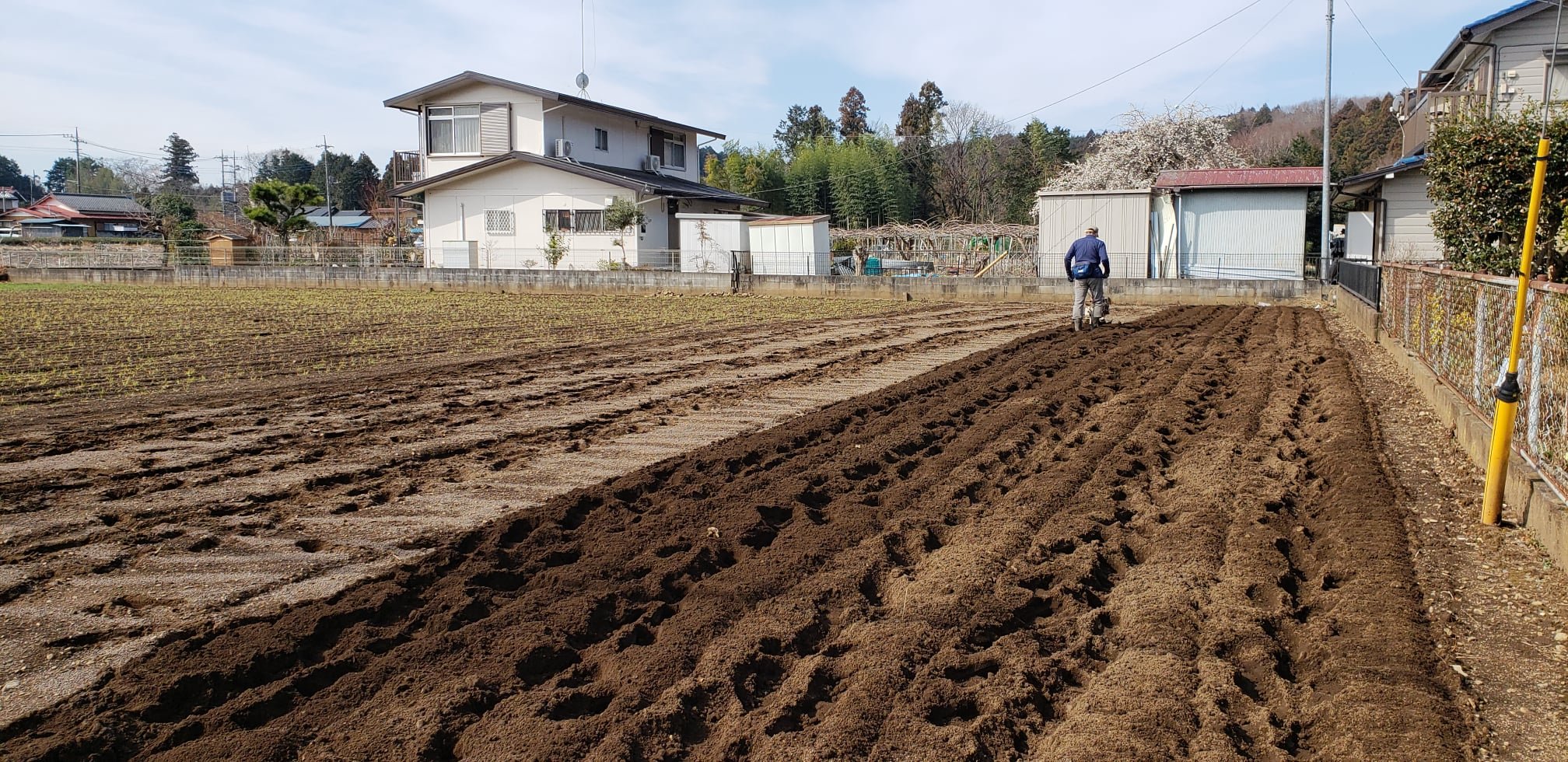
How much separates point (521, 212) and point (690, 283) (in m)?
8.86

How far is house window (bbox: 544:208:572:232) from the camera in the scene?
1347 inches

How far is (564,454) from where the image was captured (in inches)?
291

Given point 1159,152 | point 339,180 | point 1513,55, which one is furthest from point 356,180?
point 1513,55

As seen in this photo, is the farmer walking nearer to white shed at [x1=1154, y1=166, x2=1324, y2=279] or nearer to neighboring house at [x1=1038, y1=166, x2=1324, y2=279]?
neighboring house at [x1=1038, y1=166, x2=1324, y2=279]

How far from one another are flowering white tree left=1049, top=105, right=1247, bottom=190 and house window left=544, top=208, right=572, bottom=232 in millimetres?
20592

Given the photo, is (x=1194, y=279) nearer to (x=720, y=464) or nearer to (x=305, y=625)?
(x=720, y=464)

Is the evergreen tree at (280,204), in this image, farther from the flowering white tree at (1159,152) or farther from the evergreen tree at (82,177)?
the evergreen tree at (82,177)

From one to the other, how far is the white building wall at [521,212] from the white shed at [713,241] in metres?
1.80

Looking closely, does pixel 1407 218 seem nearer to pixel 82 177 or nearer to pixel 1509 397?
pixel 1509 397

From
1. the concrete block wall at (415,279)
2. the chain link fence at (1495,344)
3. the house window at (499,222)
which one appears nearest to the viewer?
the chain link fence at (1495,344)

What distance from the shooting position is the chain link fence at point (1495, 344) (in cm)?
560

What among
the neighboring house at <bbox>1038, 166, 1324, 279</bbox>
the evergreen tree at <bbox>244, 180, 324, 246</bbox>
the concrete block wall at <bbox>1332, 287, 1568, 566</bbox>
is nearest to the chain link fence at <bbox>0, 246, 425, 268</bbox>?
the evergreen tree at <bbox>244, 180, 324, 246</bbox>

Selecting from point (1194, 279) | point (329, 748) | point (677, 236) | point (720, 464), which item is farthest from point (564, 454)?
point (677, 236)

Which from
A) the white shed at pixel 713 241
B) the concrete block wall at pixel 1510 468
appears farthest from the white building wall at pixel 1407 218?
the white shed at pixel 713 241
